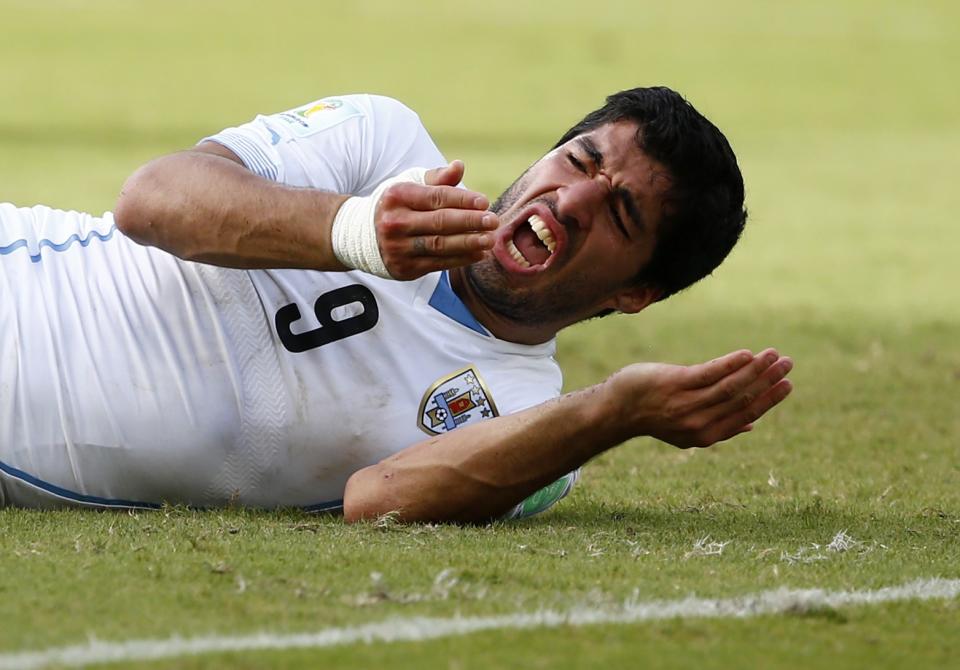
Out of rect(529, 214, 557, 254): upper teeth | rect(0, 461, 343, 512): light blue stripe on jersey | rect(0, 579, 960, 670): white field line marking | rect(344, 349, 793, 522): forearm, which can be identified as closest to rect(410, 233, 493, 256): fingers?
rect(344, 349, 793, 522): forearm

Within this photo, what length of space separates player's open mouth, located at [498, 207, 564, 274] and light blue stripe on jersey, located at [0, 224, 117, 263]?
46.8 inches

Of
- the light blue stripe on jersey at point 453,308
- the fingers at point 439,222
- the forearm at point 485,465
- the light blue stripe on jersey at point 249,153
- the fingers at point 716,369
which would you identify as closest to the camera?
the fingers at point 439,222

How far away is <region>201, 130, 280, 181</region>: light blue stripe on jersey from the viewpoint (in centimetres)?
432

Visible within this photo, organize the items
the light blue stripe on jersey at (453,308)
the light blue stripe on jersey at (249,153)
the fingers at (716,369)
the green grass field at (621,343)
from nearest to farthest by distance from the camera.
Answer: the green grass field at (621,343) → the fingers at (716,369) → the light blue stripe on jersey at (249,153) → the light blue stripe on jersey at (453,308)

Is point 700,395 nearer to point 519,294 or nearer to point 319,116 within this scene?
point 519,294

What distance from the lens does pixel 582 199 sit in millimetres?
4348

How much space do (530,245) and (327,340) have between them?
2.07ft

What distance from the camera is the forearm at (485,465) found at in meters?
4.01

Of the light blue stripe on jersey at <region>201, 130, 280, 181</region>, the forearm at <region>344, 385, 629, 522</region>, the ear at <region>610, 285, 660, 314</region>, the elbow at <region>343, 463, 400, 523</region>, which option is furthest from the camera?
the ear at <region>610, 285, 660, 314</region>

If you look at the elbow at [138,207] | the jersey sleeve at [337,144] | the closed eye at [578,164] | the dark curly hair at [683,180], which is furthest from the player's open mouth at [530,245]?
the elbow at [138,207]

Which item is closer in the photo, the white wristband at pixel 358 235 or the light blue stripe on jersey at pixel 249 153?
the white wristband at pixel 358 235

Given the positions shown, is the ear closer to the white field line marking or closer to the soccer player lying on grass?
the soccer player lying on grass

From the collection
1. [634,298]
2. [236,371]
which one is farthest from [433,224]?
[634,298]

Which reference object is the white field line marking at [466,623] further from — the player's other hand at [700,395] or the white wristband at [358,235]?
the white wristband at [358,235]
